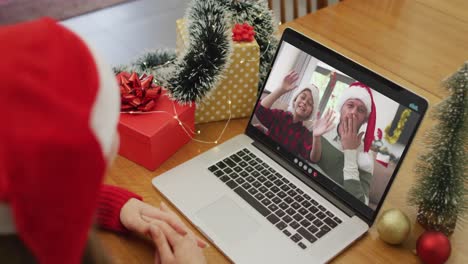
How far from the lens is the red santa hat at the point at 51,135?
469mm

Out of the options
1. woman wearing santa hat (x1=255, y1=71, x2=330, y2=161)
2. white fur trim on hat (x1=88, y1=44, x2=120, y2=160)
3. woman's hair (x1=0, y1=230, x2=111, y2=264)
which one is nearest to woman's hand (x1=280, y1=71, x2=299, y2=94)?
woman wearing santa hat (x1=255, y1=71, x2=330, y2=161)

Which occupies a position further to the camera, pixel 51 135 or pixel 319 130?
pixel 319 130

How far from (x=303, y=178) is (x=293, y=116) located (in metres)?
0.12

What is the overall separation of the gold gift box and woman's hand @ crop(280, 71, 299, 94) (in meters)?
0.10

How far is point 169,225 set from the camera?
2.84ft

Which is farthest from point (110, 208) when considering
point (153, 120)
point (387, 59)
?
point (387, 59)

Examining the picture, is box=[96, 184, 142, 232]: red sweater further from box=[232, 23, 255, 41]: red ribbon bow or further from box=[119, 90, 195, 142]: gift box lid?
box=[232, 23, 255, 41]: red ribbon bow

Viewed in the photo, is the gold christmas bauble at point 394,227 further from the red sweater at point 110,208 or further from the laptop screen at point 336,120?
the red sweater at point 110,208

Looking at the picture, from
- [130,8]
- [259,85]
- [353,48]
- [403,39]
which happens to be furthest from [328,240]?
[130,8]

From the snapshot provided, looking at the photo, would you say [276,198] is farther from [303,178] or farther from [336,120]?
[336,120]

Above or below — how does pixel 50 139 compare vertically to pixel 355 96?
above

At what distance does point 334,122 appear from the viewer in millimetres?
943

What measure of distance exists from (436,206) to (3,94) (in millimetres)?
691

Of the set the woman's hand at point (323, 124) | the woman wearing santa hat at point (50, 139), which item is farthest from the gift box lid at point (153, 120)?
the woman wearing santa hat at point (50, 139)
